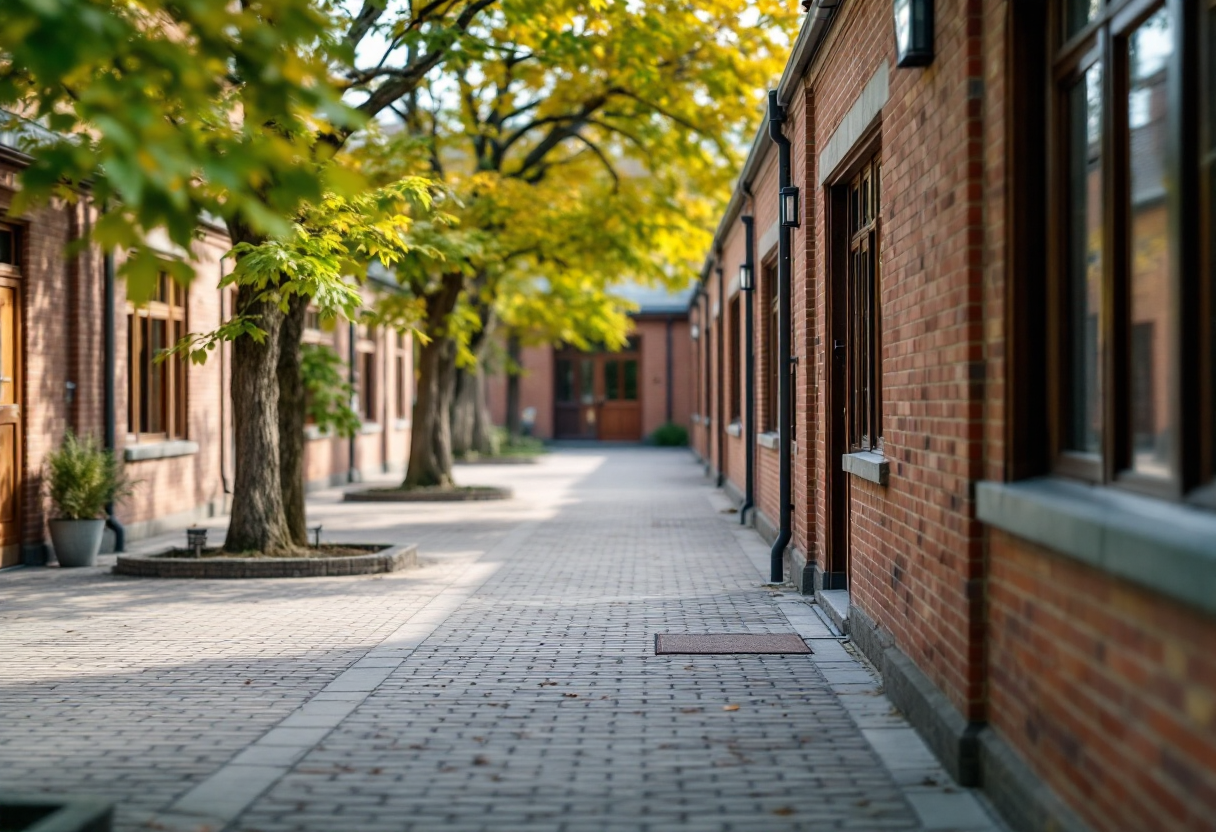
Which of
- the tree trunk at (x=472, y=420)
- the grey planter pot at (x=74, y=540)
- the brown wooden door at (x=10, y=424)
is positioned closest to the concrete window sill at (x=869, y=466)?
the grey planter pot at (x=74, y=540)

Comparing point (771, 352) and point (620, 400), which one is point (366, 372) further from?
point (620, 400)

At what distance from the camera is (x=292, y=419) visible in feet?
42.3

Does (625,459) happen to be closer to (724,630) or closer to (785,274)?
(785,274)

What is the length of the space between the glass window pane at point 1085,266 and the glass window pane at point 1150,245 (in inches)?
8.9

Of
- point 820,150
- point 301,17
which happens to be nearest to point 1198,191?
point 301,17

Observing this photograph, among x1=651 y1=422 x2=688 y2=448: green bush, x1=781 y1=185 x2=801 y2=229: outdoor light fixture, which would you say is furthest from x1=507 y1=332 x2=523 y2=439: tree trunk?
x1=781 y1=185 x2=801 y2=229: outdoor light fixture

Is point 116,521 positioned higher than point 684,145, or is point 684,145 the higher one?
point 684,145

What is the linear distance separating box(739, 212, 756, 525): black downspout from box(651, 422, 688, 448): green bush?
2532 cm

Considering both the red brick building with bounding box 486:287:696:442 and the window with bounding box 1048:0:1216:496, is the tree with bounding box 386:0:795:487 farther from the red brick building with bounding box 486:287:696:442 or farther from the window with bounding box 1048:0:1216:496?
the red brick building with bounding box 486:287:696:442

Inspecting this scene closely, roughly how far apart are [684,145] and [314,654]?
11861 millimetres

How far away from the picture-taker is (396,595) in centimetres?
1052

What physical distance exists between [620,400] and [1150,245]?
41299mm

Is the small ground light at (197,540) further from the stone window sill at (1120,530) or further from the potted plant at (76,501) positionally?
the stone window sill at (1120,530)

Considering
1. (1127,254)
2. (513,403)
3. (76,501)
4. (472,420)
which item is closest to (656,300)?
(513,403)
